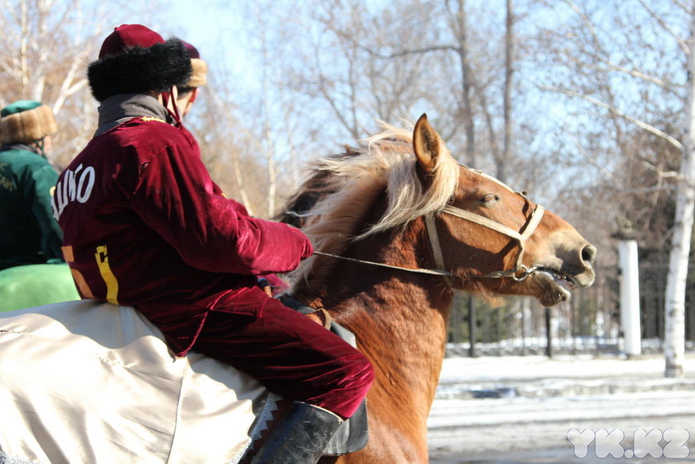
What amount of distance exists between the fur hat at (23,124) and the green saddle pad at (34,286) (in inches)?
36.4

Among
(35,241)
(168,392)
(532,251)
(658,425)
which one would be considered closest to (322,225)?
(532,251)

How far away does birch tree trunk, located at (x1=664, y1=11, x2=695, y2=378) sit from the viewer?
1130cm

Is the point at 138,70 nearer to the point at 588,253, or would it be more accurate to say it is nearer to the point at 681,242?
the point at 588,253

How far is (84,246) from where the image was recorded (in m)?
2.47

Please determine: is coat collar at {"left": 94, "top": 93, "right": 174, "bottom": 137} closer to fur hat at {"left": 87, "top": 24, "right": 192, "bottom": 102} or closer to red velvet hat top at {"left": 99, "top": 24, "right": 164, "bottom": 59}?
fur hat at {"left": 87, "top": 24, "right": 192, "bottom": 102}

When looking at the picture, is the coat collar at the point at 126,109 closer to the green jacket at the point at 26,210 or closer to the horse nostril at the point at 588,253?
the green jacket at the point at 26,210

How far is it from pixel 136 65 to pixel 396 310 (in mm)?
1516

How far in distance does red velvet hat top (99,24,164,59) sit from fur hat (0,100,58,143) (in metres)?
2.19

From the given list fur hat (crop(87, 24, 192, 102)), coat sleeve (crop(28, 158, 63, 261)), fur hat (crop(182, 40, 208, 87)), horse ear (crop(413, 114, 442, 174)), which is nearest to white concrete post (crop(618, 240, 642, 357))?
horse ear (crop(413, 114, 442, 174))

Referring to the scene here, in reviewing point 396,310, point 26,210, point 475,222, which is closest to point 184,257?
point 396,310

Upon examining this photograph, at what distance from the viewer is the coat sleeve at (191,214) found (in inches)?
91.9

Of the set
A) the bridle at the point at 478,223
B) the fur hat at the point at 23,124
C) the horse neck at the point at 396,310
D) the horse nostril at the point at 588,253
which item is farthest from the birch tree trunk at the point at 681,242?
the fur hat at the point at 23,124

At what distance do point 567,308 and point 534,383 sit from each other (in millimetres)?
8789

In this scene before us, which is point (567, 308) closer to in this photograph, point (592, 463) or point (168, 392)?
point (592, 463)
